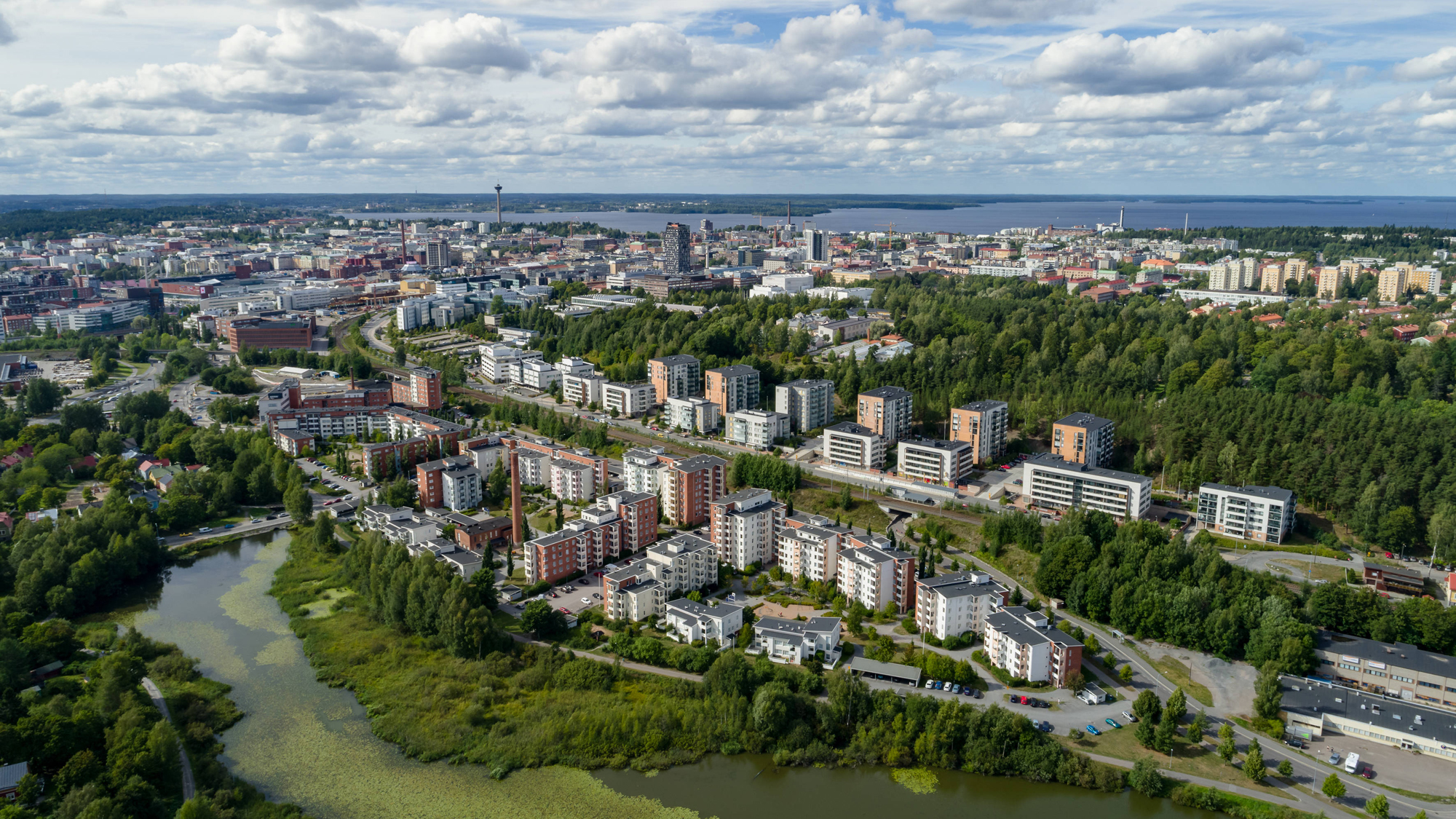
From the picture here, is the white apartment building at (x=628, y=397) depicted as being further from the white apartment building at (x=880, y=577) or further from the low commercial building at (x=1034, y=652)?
the low commercial building at (x=1034, y=652)

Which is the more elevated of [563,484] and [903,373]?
[903,373]

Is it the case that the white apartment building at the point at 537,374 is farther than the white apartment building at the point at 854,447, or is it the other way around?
the white apartment building at the point at 537,374

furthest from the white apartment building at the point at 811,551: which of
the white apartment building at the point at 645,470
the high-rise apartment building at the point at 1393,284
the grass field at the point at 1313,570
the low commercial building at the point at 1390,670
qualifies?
the high-rise apartment building at the point at 1393,284

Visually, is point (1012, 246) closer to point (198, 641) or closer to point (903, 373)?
point (903, 373)

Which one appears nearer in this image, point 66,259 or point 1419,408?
point 1419,408

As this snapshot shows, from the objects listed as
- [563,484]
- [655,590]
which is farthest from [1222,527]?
[563,484]

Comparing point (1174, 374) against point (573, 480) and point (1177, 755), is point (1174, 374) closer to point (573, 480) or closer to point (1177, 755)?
point (1177, 755)

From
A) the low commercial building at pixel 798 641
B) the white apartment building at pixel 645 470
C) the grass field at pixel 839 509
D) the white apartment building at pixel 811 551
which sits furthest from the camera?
the white apartment building at pixel 645 470
